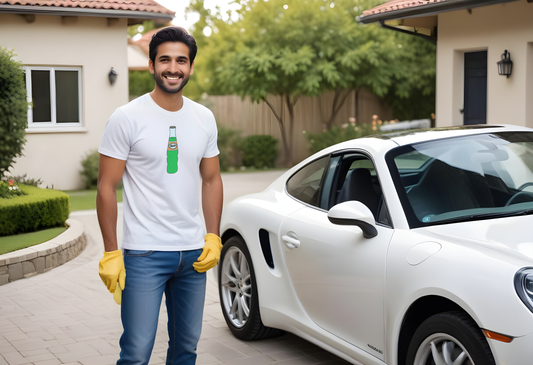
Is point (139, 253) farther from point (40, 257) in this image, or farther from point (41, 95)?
point (41, 95)

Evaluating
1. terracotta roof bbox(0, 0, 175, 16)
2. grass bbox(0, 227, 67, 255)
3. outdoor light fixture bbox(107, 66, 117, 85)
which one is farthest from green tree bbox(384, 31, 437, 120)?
grass bbox(0, 227, 67, 255)

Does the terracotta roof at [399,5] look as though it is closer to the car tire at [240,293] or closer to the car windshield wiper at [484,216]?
the car tire at [240,293]

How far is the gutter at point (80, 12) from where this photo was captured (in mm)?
13578

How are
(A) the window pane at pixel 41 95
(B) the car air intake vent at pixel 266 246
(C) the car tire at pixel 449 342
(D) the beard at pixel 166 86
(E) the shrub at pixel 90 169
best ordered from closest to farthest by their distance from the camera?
1. (C) the car tire at pixel 449 342
2. (D) the beard at pixel 166 86
3. (B) the car air intake vent at pixel 266 246
4. (A) the window pane at pixel 41 95
5. (E) the shrub at pixel 90 169

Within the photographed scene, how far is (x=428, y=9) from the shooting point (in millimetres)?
12305

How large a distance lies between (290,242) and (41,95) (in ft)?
39.2

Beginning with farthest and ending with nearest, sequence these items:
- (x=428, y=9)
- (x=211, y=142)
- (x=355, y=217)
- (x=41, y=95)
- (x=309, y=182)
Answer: (x=41, y=95) < (x=428, y=9) < (x=309, y=182) < (x=355, y=217) < (x=211, y=142)

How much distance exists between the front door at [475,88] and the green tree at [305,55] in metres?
6.73

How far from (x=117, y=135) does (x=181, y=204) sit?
0.44 meters

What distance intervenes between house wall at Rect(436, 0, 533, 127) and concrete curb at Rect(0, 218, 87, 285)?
26.5 feet

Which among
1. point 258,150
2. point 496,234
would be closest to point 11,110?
point 496,234

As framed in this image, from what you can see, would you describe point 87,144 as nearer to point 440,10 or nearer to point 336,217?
point 440,10

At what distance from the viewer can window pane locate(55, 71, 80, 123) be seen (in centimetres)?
1489

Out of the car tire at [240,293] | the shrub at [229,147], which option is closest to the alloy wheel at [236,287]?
the car tire at [240,293]
